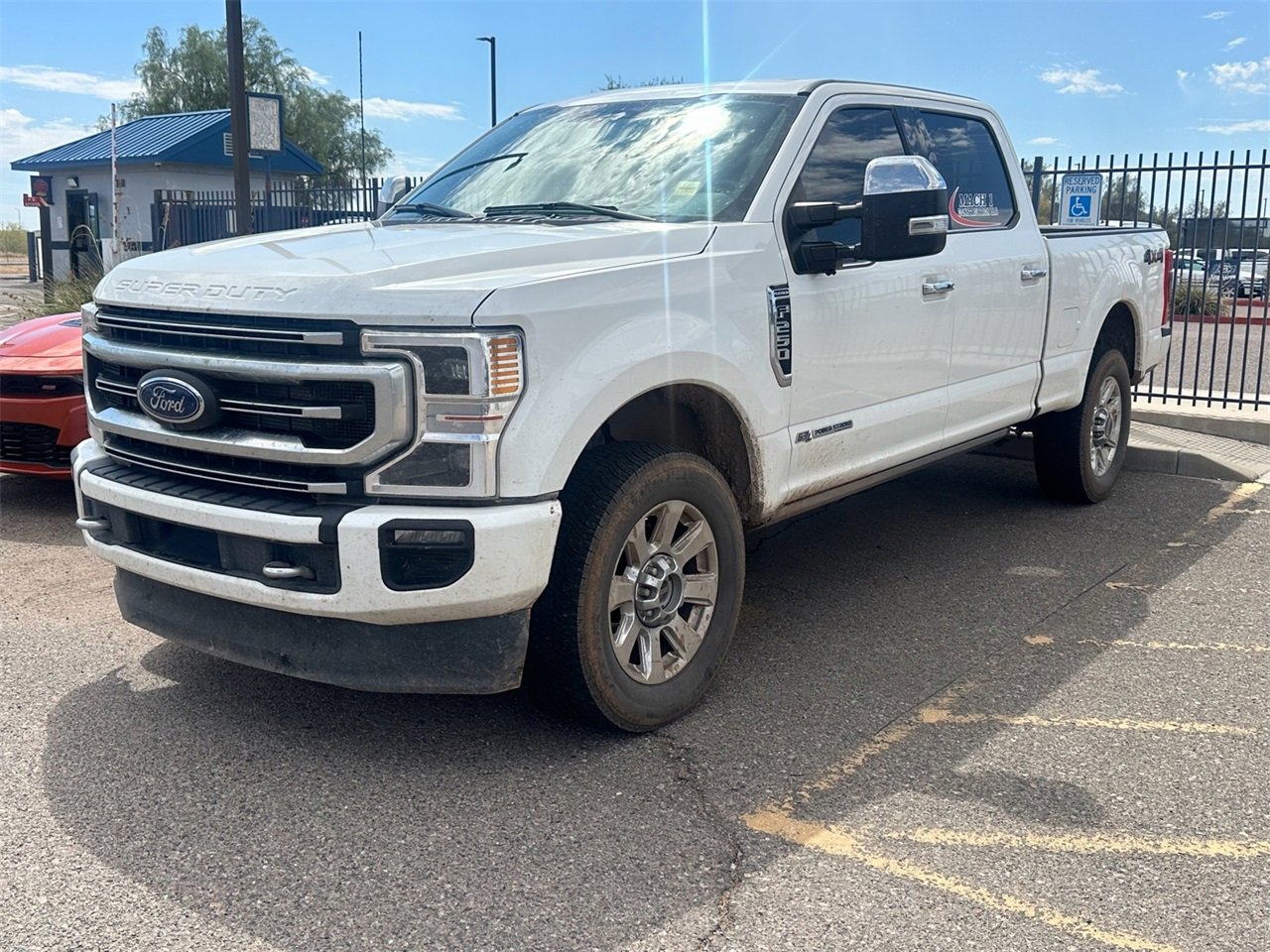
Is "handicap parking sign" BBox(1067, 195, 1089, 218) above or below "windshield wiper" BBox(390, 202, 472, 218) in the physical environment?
above

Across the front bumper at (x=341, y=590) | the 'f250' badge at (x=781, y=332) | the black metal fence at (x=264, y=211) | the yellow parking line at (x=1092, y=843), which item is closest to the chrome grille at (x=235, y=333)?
the front bumper at (x=341, y=590)

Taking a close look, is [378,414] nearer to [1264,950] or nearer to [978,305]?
[1264,950]

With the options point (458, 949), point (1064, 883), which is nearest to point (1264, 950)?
point (1064, 883)

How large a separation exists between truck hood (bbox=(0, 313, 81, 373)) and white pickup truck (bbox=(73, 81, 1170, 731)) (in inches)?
96.1

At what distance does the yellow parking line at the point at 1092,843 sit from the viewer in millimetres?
3166

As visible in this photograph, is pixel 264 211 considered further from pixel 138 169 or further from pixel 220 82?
pixel 220 82

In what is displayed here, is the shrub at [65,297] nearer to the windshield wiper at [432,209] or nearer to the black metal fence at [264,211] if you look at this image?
the black metal fence at [264,211]

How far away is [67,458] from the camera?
6.38 metres

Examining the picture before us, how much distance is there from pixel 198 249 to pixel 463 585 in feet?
5.35

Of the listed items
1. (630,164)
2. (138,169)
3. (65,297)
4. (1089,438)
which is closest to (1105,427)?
(1089,438)

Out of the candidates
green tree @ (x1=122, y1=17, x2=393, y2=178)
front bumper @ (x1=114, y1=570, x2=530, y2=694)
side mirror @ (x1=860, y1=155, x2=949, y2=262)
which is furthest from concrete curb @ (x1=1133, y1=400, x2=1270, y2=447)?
green tree @ (x1=122, y1=17, x2=393, y2=178)

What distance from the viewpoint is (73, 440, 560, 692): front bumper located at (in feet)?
10.7

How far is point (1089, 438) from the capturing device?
677 centimetres

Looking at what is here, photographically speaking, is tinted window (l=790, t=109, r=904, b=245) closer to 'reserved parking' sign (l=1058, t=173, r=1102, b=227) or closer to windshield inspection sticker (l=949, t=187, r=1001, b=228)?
windshield inspection sticker (l=949, t=187, r=1001, b=228)
